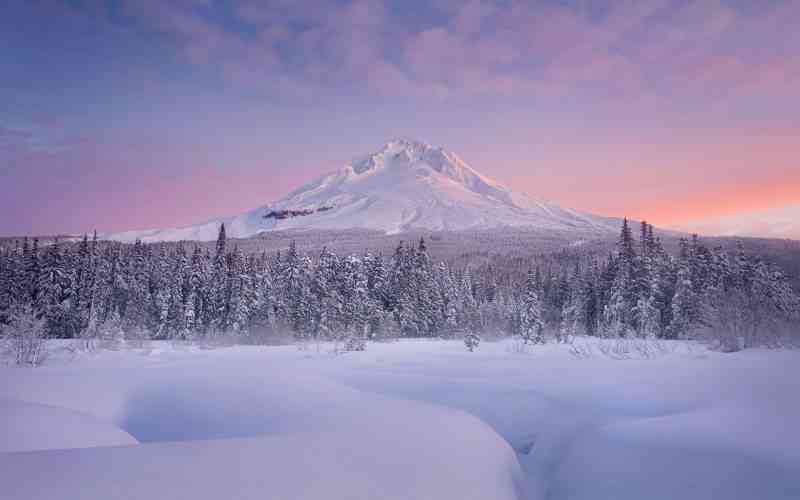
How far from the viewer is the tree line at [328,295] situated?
33.2 metres

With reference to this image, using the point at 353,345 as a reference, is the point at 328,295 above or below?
above

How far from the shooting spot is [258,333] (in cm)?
3578

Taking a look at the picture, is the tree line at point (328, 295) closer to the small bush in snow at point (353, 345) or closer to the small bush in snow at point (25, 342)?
the small bush in snow at point (353, 345)

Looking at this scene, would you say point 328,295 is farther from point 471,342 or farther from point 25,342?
point 25,342

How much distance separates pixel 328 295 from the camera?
127 feet

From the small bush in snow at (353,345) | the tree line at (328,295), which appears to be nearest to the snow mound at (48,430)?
the small bush in snow at (353,345)

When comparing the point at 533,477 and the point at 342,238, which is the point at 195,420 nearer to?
the point at 533,477

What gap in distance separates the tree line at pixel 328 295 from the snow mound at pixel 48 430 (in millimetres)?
26437

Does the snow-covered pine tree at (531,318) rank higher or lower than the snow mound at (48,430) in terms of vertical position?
lower

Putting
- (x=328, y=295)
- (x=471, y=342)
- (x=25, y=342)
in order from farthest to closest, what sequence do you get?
(x=328, y=295) → (x=471, y=342) → (x=25, y=342)

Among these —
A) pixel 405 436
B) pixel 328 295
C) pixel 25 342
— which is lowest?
pixel 328 295

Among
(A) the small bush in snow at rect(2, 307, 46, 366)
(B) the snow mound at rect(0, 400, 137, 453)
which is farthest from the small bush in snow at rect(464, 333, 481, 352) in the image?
(B) the snow mound at rect(0, 400, 137, 453)

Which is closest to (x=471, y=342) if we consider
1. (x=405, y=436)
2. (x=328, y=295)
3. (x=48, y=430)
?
(x=328, y=295)

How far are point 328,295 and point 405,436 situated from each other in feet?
110
